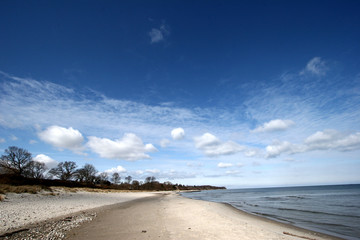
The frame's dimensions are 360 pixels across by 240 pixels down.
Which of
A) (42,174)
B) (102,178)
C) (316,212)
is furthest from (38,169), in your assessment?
(316,212)

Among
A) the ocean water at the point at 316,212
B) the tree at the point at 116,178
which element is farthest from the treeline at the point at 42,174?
the ocean water at the point at 316,212

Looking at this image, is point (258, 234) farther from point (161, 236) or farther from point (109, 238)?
point (109, 238)

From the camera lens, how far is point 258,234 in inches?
390

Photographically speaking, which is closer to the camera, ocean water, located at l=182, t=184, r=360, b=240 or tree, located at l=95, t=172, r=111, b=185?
ocean water, located at l=182, t=184, r=360, b=240

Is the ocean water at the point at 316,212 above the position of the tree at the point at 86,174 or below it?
below

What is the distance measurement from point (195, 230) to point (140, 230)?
3173 mm

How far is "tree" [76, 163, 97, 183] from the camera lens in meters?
93.2

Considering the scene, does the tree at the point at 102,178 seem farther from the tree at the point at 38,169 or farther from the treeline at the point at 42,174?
the tree at the point at 38,169

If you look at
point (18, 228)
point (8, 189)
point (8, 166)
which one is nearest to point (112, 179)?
point (8, 166)

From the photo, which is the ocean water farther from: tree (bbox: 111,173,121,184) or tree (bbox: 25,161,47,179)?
tree (bbox: 111,173,121,184)

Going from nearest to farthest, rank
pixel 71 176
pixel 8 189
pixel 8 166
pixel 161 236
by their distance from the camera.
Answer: pixel 161 236
pixel 8 189
pixel 8 166
pixel 71 176

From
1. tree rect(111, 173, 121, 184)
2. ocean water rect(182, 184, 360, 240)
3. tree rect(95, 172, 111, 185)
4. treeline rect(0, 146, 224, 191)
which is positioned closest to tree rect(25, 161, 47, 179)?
treeline rect(0, 146, 224, 191)

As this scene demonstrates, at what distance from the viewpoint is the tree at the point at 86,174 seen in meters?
93.2

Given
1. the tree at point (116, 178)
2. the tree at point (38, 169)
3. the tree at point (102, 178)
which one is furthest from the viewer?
the tree at point (116, 178)
